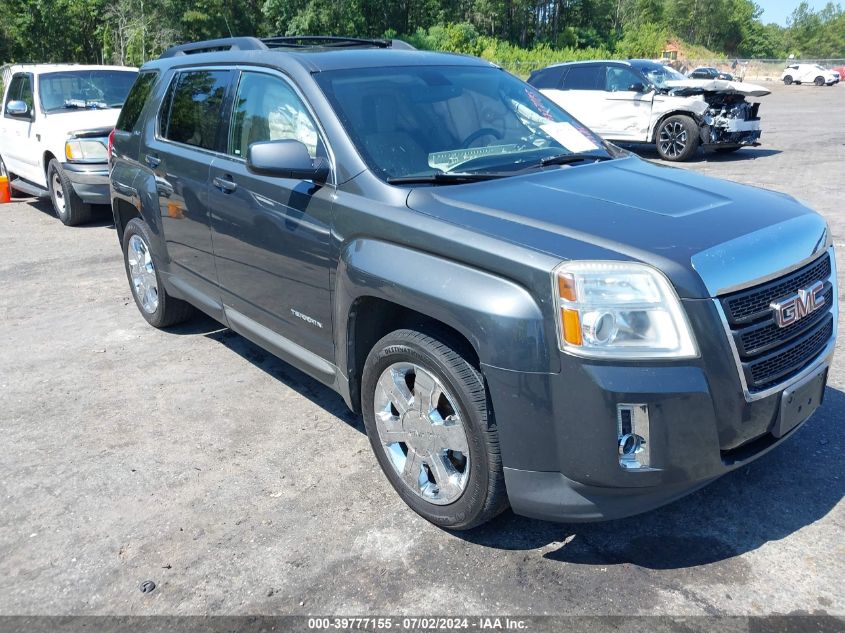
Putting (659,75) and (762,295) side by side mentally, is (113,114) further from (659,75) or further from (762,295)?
(659,75)

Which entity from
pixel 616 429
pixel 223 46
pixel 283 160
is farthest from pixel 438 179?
pixel 223 46

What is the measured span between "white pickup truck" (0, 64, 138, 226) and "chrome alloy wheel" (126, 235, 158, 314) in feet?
12.1

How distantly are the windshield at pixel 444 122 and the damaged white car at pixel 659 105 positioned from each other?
10083 millimetres

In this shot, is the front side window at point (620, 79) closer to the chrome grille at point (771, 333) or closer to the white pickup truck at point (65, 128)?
the white pickup truck at point (65, 128)

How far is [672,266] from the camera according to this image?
2.53 m

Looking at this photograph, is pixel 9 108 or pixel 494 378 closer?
pixel 494 378

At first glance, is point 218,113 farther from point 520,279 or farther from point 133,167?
point 520,279

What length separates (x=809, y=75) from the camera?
52.4 m

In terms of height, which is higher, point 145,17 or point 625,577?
point 145,17

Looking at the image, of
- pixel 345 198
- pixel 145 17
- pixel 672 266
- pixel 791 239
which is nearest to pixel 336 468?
pixel 345 198

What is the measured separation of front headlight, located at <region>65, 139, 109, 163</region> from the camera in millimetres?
8961

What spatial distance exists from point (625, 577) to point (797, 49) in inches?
5218

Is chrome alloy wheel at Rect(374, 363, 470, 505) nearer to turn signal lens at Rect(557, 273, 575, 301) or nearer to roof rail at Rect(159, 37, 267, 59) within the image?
turn signal lens at Rect(557, 273, 575, 301)

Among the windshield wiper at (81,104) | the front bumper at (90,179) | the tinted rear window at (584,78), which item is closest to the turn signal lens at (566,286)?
the front bumper at (90,179)
